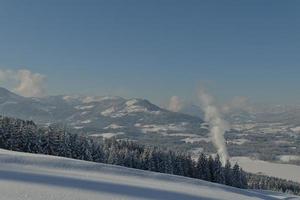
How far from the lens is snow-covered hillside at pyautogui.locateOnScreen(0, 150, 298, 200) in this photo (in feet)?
86.1

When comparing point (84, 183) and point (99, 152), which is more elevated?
point (99, 152)

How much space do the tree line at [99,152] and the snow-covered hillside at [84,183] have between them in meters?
51.5

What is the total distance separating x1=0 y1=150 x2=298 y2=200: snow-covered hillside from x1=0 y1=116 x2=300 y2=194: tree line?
5148cm

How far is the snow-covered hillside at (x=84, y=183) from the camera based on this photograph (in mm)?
26234

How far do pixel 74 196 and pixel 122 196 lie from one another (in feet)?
10.5

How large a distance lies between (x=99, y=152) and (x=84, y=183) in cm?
6655

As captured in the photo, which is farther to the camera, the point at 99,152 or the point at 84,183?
the point at 99,152

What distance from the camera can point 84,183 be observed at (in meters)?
30.6

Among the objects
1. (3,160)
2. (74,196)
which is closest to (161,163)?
(3,160)

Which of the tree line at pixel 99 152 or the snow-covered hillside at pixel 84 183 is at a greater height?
the tree line at pixel 99 152

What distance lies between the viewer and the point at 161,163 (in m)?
105

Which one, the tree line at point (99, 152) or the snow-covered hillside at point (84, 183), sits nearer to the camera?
the snow-covered hillside at point (84, 183)

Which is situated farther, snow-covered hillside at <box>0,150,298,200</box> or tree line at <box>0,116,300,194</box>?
tree line at <box>0,116,300,194</box>

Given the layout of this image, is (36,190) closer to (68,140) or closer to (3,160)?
(3,160)
